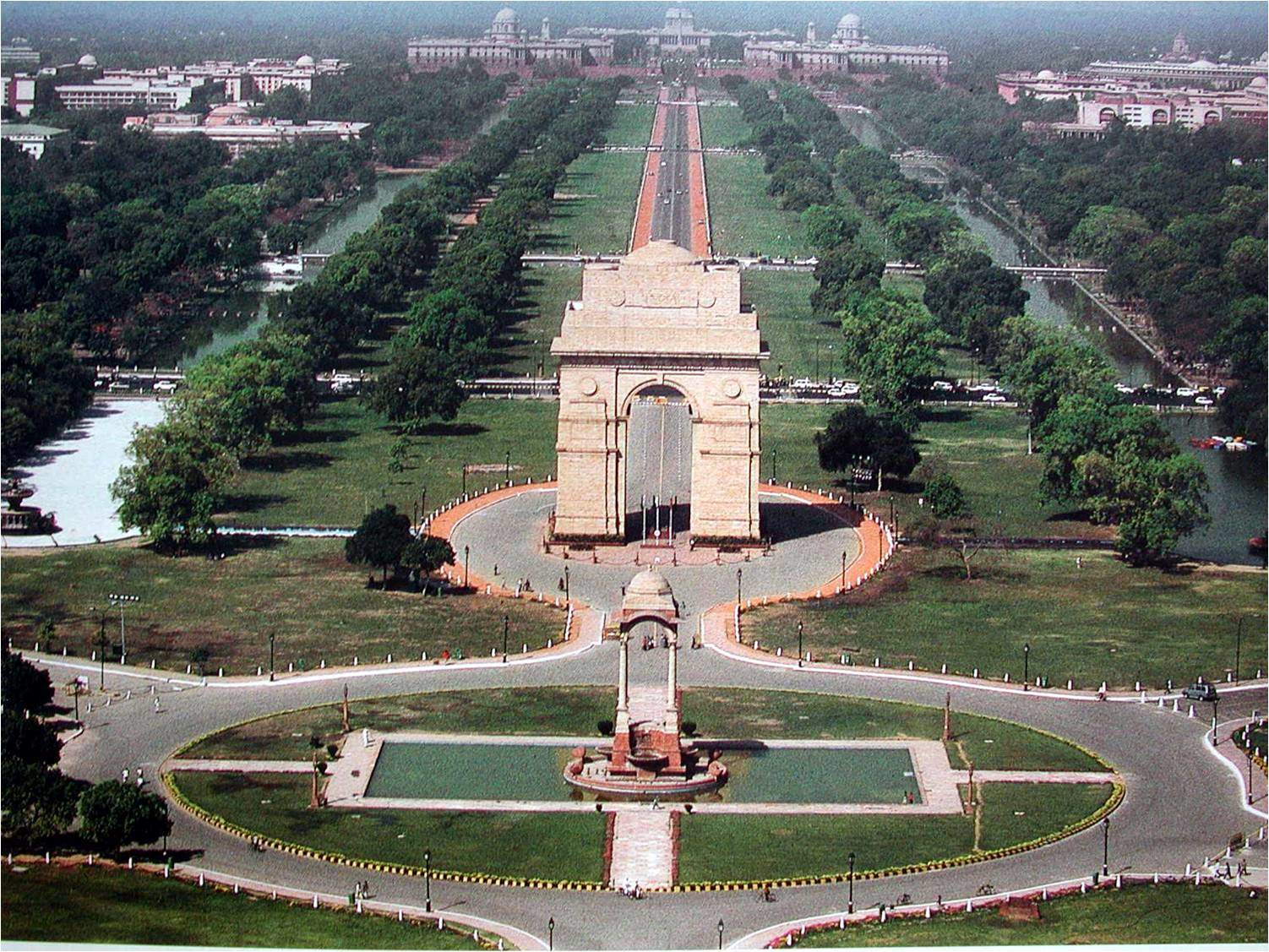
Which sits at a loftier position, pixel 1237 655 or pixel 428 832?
pixel 1237 655

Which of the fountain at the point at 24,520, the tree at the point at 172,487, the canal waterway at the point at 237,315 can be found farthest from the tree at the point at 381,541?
the canal waterway at the point at 237,315

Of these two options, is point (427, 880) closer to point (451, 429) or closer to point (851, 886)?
point (851, 886)

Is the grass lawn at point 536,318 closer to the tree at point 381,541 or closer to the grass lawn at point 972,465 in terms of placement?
the grass lawn at point 972,465

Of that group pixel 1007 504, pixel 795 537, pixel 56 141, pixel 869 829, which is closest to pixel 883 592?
pixel 795 537

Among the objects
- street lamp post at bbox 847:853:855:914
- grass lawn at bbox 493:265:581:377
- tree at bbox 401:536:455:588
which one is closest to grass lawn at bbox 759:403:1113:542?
grass lawn at bbox 493:265:581:377

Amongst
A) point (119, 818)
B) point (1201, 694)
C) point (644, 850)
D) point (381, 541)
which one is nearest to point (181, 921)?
point (119, 818)
